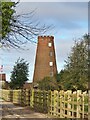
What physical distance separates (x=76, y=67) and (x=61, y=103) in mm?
21948

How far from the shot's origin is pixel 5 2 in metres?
8.59

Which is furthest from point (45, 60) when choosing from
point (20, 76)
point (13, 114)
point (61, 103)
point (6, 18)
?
point (6, 18)

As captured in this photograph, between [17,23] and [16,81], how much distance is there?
4063cm

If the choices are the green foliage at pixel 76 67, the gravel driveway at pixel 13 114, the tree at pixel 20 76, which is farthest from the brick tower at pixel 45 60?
the gravel driveway at pixel 13 114

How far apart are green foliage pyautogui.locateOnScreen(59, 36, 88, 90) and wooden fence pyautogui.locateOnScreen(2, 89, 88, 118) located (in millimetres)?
12267

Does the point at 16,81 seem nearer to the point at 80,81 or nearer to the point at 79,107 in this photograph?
the point at 80,81

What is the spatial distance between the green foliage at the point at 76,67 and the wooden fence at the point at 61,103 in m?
12.3

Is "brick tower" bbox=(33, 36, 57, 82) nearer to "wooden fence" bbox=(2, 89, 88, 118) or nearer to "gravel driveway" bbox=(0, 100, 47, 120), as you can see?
"wooden fence" bbox=(2, 89, 88, 118)

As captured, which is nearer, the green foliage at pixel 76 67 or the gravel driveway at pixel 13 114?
the gravel driveway at pixel 13 114

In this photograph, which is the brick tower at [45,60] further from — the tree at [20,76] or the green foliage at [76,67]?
the green foliage at [76,67]

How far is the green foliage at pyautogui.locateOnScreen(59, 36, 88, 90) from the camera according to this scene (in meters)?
36.1

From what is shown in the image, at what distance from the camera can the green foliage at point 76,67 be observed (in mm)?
36138

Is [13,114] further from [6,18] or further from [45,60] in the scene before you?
[45,60]

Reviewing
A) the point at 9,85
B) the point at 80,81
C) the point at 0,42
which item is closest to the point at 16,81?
the point at 9,85
